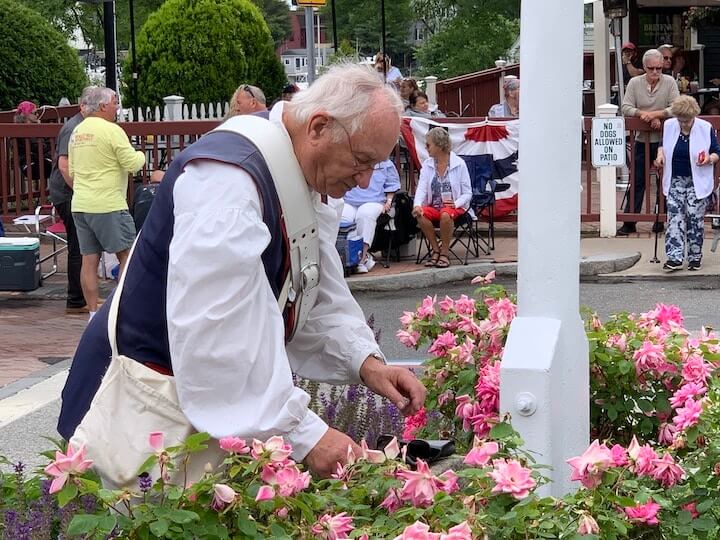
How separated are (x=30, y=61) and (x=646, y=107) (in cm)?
1076

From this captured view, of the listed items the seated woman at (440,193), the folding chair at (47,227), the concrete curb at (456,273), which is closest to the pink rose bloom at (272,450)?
the concrete curb at (456,273)

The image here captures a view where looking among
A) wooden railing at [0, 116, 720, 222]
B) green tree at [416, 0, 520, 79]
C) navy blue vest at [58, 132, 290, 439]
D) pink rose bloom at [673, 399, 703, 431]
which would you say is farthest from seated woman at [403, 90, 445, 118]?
green tree at [416, 0, 520, 79]

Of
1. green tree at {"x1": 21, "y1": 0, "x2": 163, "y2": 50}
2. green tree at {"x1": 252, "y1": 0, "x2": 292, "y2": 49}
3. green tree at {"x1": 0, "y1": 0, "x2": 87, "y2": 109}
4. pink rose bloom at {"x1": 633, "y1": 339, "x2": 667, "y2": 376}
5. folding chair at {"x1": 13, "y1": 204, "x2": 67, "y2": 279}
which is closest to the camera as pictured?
pink rose bloom at {"x1": 633, "y1": 339, "x2": 667, "y2": 376}

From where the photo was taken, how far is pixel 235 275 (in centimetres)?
253

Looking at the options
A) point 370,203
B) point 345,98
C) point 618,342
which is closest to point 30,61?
point 370,203

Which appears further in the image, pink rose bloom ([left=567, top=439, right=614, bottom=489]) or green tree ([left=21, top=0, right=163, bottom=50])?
green tree ([left=21, top=0, right=163, bottom=50])

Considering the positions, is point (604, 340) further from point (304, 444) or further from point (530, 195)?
point (304, 444)

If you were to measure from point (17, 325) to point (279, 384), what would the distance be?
7.97m

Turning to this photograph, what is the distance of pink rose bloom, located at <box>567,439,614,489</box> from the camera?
2.68m

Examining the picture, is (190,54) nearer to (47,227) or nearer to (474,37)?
(47,227)

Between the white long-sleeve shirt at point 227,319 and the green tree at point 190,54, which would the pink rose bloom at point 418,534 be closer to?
the white long-sleeve shirt at point 227,319

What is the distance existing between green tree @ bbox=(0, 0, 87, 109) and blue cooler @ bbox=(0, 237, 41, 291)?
911cm

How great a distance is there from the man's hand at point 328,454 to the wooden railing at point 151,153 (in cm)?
1037

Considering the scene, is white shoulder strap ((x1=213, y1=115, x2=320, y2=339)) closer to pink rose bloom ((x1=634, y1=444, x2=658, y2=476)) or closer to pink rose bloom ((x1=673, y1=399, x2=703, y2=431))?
pink rose bloom ((x1=634, y1=444, x2=658, y2=476))
